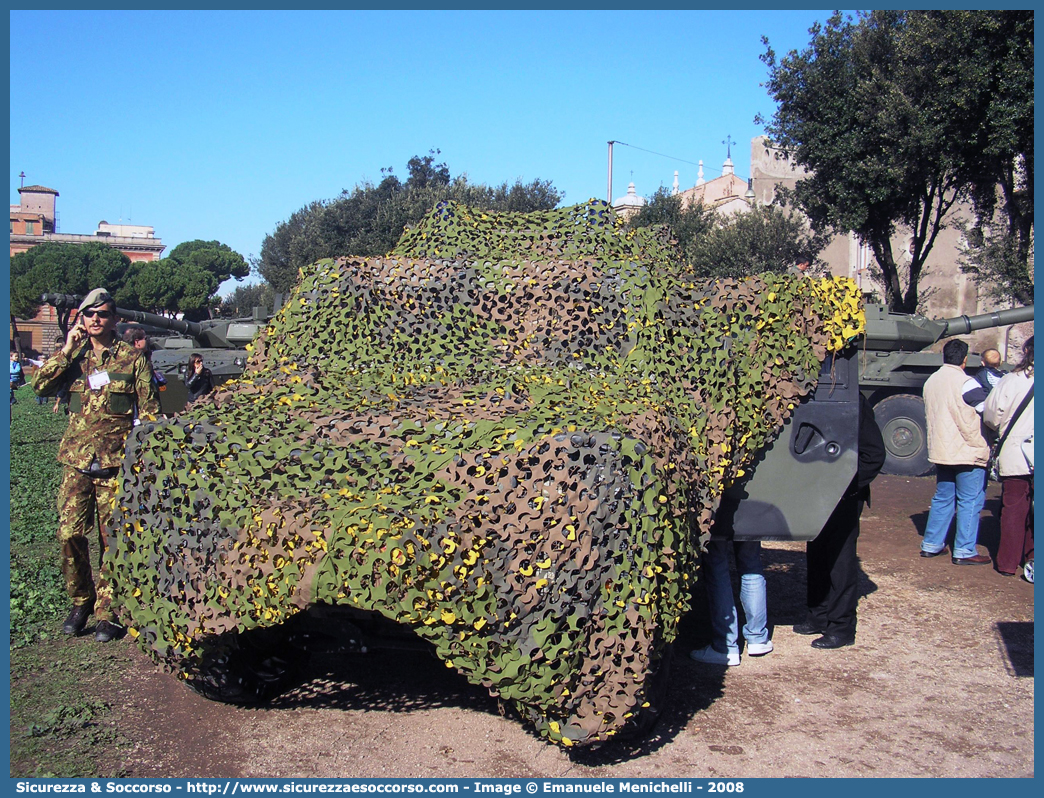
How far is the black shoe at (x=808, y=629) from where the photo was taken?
5.80 m

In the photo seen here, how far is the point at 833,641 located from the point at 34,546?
634 centimetres

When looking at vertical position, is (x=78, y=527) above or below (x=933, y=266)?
below

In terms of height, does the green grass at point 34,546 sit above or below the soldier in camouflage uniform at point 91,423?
below

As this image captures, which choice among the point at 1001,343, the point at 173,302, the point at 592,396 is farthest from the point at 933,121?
the point at 173,302

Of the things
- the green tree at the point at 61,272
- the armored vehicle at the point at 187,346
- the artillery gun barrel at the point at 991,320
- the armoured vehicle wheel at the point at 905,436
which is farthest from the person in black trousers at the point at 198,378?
the green tree at the point at 61,272

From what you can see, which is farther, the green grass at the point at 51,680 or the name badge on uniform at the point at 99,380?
the name badge on uniform at the point at 99,380

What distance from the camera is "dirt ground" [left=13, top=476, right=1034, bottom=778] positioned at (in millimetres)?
3883

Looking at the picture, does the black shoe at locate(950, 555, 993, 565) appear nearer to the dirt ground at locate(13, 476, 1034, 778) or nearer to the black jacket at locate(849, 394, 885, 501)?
the dirt ground at locate(13, 476, 1034, 778)

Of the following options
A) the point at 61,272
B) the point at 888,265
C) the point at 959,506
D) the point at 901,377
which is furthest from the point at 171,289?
the point at 959,506

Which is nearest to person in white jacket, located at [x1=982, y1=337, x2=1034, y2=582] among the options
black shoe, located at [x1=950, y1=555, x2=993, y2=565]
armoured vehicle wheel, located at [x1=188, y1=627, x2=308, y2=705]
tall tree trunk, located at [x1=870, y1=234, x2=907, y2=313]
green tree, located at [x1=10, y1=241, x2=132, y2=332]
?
black shoe, located at [x1=950, y1=555, x2=993, y2=565]

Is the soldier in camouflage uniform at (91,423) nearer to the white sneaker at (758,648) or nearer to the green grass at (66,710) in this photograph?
the green grass at (66,710)

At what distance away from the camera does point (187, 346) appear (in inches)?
702

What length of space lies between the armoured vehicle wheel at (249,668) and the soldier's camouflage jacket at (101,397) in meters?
1.90

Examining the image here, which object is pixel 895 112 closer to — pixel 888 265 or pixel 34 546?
pixel 888 265
